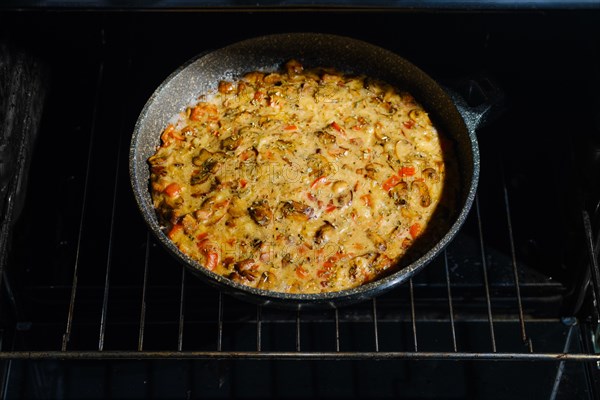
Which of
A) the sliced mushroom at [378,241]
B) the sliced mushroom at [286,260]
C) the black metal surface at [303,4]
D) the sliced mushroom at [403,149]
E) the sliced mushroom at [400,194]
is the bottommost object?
the sliced mushroom at [286,260]

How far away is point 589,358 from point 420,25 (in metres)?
1.42

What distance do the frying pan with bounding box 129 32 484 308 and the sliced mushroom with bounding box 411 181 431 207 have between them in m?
0.10

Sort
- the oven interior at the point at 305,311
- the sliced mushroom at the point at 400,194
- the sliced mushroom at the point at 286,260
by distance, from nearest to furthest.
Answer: the sliced mushroom at the point at 286,260
the sliced mushroom at the point at 400,194
the oven interior at the point at 305,311

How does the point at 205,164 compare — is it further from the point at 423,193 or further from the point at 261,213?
the point at 423,193

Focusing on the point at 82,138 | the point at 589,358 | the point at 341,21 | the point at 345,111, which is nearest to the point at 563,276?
the point at 589,358

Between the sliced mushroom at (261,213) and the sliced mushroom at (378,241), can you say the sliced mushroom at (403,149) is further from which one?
the sliced mushroom at (261,213)

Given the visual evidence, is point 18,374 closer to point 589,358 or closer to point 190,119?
point 190,119

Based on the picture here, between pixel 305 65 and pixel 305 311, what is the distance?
0.93 m

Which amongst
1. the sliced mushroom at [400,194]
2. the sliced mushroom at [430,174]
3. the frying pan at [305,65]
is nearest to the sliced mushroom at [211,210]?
the frying pan at [305,65]

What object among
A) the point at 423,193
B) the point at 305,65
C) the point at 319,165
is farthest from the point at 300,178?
the point at 305,65

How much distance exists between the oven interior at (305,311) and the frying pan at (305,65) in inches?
5.0

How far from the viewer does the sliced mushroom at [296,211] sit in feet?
7.75

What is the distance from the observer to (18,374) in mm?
2713

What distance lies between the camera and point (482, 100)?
269cm
